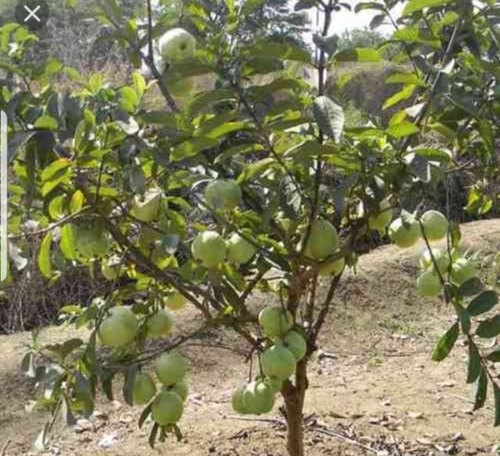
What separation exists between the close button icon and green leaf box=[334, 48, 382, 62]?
18.2 inches

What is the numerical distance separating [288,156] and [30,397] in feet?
6.37

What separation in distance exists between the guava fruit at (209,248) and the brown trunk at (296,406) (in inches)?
14.8

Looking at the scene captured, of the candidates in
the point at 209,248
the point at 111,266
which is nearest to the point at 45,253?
the point at 111,266

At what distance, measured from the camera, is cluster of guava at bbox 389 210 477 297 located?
1.24 metres

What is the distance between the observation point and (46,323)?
3.72 metres

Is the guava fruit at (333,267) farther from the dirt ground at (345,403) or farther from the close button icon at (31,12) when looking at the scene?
the close button icon at (31,12)

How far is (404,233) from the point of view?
1.24 m

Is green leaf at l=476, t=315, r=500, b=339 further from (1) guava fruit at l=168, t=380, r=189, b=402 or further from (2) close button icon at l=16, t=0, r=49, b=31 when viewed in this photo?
(2) close button icon at l=16, t=0, r=49, b=31

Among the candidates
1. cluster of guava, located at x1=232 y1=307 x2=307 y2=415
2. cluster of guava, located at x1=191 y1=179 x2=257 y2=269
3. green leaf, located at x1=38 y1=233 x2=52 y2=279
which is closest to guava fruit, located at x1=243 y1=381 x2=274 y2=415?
cluster of guava, located at x1=232 y1=307 x2=307 y2=415

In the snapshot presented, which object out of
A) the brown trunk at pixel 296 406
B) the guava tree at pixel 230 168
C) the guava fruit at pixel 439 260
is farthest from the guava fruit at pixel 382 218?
the brown trunk at pixel 296 406

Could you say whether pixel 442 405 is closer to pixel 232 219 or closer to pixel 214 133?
pixel 232 219

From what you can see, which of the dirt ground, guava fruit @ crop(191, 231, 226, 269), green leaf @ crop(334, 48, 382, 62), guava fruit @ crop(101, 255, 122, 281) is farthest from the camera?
the dirt ground

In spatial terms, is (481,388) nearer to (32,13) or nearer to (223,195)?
(223,195)

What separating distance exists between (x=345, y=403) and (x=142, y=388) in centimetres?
147
